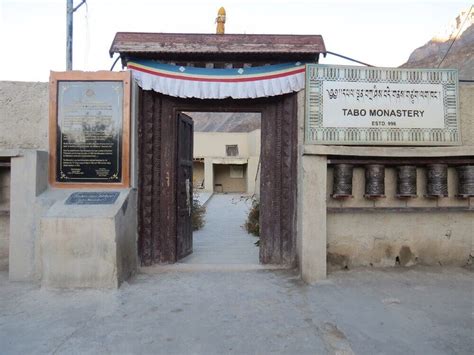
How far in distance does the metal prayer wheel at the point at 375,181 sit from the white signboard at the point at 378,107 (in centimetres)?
37

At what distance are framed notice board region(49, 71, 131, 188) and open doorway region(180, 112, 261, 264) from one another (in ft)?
Answer: 6.16

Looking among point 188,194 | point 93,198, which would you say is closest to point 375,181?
point 188,194

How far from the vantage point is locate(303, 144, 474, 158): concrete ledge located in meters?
5.51

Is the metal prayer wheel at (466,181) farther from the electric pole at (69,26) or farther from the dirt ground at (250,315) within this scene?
the electric pole at (69,26)

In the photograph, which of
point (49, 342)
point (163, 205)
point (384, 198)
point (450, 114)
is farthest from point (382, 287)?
point (49, 342)

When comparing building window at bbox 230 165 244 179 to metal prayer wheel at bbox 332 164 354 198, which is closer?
metal prayer wheel at bbox 332 164 354 198

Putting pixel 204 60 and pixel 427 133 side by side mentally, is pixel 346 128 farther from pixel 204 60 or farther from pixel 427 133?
pixel 204 60

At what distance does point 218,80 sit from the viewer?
6.08 metres

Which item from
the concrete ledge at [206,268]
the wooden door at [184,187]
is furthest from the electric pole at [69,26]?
the concrete ledge at [206,268]

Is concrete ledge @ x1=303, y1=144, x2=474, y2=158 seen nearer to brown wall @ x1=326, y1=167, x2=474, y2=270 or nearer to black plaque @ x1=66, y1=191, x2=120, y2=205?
brown wall @ x1=326, y1=167, x2=474, y2=270

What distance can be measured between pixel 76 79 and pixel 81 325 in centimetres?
334

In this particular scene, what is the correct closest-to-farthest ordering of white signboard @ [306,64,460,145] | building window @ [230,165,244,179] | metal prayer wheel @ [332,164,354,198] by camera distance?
metal prayer wheel @ [332,164,354,198]
white signboard @ [306,64,460,145]
building window @ [230,165,244,179]

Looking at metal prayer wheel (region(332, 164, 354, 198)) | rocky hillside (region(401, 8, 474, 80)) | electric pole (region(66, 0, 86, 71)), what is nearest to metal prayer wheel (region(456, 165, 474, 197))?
metal prayer wheel (region(332, 164, 354, 198))

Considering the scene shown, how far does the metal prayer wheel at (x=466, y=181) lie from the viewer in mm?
5820
